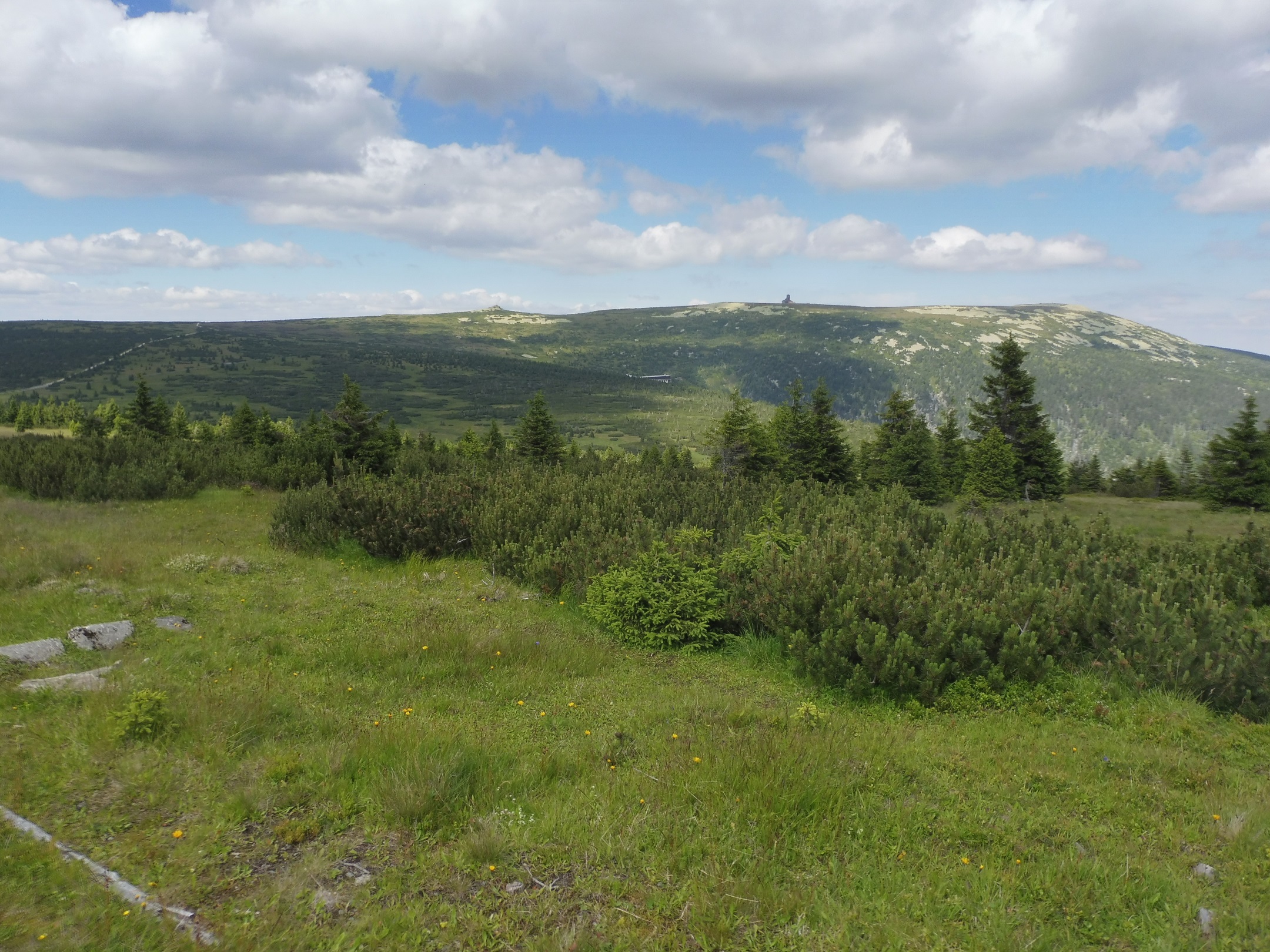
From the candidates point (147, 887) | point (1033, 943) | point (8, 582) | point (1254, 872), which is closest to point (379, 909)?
point (147, 887)

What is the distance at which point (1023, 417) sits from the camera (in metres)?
38.9

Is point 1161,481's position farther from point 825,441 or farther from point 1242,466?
point 825,441

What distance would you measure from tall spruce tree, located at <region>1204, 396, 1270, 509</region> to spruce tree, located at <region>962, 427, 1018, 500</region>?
11.4m

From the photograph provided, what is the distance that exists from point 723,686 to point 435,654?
3559mm

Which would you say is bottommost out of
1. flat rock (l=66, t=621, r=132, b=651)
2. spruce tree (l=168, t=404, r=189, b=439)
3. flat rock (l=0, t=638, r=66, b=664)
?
spruce tree (l=168, t=404, r=189, b=439)

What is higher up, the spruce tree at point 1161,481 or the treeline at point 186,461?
the treeline at point 186,461

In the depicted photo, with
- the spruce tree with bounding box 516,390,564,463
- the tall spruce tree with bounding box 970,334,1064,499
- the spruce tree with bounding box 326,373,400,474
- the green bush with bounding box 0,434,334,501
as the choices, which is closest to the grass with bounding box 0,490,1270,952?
the green bush with bounding box 0,434,334,501

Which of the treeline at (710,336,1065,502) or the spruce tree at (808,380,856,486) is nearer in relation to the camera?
the treeline at (710,336,1065,502)

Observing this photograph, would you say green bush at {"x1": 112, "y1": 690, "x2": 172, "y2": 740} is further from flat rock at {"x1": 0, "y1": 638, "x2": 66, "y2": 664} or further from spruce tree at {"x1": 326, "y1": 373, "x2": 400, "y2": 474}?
spruce tree at {"x1": 326, "y1": 373, "x2": 400, "y2": 474}

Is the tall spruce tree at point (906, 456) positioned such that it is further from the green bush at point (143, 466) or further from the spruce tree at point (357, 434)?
the green bush at point (143, 466)

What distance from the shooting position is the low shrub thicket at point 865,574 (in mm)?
7742

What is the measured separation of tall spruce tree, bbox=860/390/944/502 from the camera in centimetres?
4569

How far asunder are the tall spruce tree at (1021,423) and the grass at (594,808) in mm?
35533

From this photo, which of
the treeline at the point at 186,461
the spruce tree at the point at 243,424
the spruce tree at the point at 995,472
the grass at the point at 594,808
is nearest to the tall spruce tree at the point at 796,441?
the spruce tree at the point at 995,472
